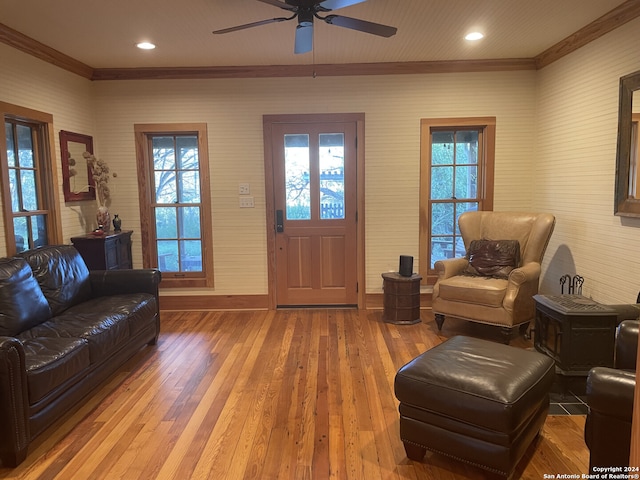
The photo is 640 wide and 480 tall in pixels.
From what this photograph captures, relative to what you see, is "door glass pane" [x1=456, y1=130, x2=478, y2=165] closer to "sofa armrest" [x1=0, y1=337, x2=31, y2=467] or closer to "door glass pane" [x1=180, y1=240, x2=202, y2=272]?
"door glass pane" [x1=180, y1=240, x2=202, y2=272]

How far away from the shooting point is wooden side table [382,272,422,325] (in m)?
4.46

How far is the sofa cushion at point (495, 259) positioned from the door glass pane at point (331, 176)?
1.50 metres

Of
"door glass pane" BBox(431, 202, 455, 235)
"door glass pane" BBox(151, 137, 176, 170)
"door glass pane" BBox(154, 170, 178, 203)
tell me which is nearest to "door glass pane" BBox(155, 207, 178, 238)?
"door glass pane" BBox(154, 170, 178, 203)

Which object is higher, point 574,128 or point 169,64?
point 169,64

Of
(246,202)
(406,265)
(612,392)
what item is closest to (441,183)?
(406,265)

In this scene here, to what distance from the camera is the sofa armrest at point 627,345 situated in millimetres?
2168

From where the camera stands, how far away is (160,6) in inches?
124

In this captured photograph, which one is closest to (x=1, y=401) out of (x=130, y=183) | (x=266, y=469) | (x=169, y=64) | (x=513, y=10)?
(x=266, y=469)

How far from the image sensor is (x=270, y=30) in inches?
145

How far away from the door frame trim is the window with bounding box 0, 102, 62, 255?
2.07m

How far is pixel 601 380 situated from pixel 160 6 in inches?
136

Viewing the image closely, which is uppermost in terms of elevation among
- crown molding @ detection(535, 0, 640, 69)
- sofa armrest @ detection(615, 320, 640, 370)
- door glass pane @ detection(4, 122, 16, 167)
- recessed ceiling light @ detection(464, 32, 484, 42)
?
recessed ceiling light @ detection(464, 32, 484, 42)

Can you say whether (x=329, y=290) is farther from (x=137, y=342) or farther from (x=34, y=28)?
(x=34, y=28)

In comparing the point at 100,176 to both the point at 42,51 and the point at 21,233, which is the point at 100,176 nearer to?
the point at 21,233
